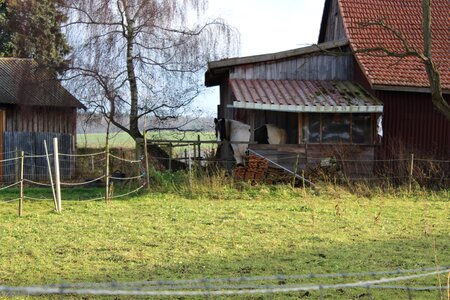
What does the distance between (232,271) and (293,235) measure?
2.66 m

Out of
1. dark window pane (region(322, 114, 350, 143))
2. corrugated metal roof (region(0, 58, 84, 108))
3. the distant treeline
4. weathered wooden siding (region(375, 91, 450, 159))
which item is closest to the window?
dark window pane (region(322, 114, 350, 143))

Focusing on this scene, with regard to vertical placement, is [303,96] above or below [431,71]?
below

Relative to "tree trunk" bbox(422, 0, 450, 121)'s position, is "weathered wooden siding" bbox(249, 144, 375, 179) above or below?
below

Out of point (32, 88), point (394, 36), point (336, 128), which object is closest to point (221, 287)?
point (336, 128)

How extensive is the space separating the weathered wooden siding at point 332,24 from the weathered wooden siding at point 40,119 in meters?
10.4

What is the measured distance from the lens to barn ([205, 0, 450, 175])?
16.2m

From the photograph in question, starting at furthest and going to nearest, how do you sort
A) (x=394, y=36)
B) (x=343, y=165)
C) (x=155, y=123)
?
(x=155, y=123) < (x=394, y=36) < (x=343, y=165)

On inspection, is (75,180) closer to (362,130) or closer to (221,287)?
(362,130)

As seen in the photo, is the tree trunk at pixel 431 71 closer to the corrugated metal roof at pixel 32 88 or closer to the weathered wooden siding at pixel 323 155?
the weathered wooden siding at pixel 323 155

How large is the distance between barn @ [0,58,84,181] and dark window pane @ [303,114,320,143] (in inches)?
349

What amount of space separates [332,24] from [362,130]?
6275 mm

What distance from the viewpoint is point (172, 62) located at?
764 inches

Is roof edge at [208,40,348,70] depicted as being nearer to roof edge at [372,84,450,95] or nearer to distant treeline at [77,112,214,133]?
roof edge at [372,84,450,95]

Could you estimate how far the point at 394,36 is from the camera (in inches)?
734
